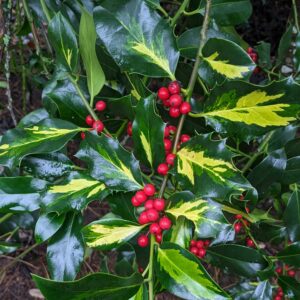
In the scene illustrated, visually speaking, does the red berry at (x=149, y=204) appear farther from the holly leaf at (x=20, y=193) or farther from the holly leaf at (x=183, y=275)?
the holly leaf at (x=20, y=193)

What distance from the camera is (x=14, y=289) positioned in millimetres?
1649

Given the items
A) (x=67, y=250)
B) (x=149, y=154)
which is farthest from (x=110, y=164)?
(x=67, y=250)

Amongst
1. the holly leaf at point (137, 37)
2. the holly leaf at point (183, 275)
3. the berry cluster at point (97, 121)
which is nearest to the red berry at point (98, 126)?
the berry cluster at point (97, 121)

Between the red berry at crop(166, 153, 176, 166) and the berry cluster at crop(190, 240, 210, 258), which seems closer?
the red berry at crop(166, 153, 176, 166)

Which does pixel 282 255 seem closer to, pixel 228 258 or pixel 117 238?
pixel 228 258

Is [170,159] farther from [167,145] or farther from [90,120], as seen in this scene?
[90,120]

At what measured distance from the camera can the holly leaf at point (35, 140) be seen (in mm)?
672

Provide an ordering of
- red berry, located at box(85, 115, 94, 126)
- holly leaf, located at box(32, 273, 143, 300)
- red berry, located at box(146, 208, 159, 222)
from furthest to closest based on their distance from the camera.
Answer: red berry, located at box(85, 115, 94, 126) → red berry, located at box(146, 208, 159, 222) → holly leaf, located at box(32, 273, 143, 300)

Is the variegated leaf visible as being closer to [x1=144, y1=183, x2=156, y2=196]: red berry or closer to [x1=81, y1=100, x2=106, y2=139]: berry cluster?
[x1=144, y1=183, x2=156, y2=196]: red berry

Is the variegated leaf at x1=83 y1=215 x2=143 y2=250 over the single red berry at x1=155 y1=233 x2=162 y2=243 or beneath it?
over

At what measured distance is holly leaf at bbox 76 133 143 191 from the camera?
671 mm

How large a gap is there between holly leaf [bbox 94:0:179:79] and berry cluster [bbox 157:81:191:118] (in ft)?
0.11

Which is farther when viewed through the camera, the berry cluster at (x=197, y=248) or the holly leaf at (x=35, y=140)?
the berry cluster at (x=197, y=248)

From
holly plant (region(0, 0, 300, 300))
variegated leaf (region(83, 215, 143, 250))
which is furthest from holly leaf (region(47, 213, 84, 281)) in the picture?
variegated leaf (region(83, 215, 143, 250))
